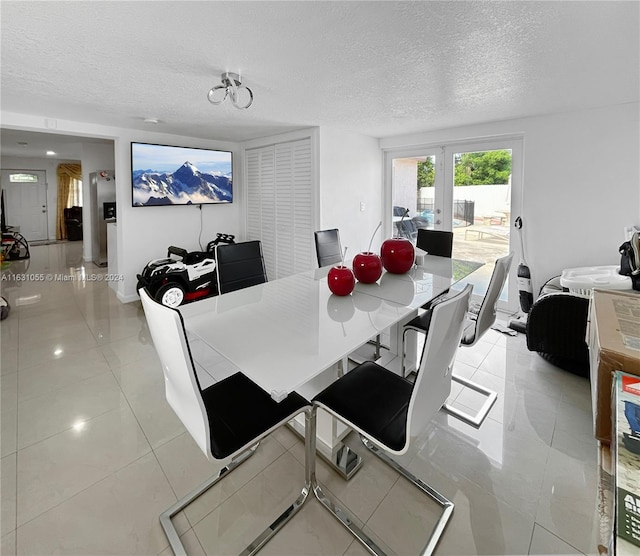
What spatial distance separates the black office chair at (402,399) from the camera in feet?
3.71

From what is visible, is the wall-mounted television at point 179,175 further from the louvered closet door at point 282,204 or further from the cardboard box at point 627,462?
the cardboard box at point 627,462

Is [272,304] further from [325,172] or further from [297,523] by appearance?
[325,172]

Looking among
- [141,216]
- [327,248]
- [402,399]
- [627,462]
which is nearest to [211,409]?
[402,399]

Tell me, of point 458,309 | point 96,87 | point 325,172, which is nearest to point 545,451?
point 458,309

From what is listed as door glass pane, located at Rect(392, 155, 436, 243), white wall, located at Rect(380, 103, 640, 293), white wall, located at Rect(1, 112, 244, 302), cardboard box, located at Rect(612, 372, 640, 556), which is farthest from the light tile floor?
door glass pane, located at Rect(392, 155, 436, 243)

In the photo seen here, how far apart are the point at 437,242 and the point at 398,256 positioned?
116 cm

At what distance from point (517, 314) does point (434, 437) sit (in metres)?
2.61

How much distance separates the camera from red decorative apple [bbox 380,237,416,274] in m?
2.36

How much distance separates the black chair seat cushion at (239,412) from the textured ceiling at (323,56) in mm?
1746

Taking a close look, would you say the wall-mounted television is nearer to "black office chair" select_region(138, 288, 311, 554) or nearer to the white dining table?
the white dining table

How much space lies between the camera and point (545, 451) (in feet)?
6.13

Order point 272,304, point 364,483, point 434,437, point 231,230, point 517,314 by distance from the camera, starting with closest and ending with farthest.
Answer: point 364,483
point 272,304
point 434,437
point 517,314
point 231,230

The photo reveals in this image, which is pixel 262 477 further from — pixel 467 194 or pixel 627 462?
pixel 467 194

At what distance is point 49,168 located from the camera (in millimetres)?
9430
